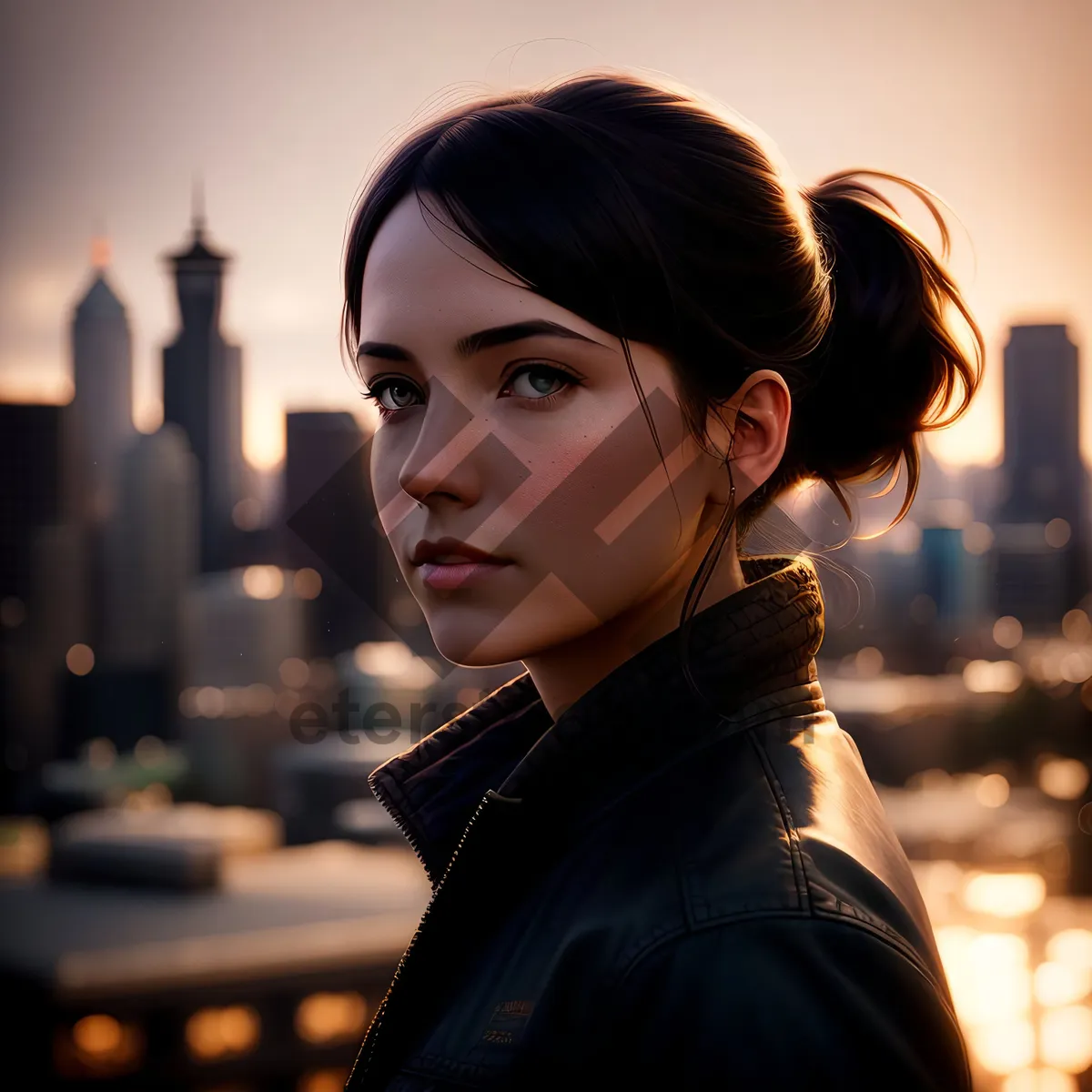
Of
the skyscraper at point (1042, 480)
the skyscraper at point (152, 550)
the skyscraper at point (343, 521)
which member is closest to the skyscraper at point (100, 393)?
the skyscraper at point (152, 550)

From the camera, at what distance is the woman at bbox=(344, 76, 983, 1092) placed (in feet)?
2.33

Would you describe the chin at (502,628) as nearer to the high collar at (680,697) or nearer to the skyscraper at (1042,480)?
the high collar at (680,697)

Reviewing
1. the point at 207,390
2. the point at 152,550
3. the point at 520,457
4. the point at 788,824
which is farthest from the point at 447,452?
the point at 207,390

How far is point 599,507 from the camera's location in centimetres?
81

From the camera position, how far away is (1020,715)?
28625mm

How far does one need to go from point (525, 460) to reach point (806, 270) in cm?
22

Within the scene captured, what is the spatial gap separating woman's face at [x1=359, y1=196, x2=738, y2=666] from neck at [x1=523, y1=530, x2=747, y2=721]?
24 mm

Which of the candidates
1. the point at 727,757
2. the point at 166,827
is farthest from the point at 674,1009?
the point at 166,827

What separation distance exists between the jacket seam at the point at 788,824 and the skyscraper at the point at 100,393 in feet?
108

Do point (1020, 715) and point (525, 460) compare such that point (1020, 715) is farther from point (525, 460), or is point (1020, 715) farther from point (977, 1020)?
point (525, 460)

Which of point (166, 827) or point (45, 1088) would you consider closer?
point (45, 1088)

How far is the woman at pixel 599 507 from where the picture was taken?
27.9 inches

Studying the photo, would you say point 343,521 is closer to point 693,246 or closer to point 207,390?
point 693,246

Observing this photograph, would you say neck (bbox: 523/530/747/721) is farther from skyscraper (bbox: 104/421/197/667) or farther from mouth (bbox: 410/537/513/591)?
skyscraper (bbox: 104/421/197/667)
